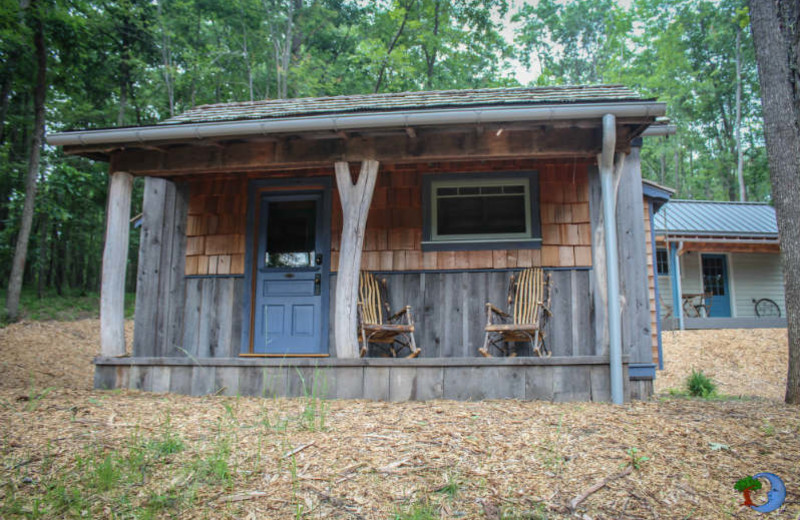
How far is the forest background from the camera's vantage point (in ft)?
36.9

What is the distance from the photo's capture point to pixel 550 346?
5113 mm

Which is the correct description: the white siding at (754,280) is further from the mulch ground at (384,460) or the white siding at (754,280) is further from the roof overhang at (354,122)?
the roof overhang at (354,122)

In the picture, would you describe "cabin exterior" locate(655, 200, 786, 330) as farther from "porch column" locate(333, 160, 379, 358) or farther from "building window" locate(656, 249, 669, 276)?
"porch column" locate(333, 160, 379, 358)

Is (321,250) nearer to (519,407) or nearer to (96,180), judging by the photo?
(519,407)

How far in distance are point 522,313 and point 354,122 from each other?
7.68ft

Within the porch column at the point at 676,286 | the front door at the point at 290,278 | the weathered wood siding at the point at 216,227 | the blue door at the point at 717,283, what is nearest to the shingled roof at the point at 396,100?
the weathered wood siding at the point at 216,227

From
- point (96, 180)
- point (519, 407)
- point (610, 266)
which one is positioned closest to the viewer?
point (519, 407)

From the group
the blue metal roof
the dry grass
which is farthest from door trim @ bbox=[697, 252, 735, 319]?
the dry grass

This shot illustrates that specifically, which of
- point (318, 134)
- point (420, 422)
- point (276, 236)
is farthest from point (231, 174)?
point (420, 422)

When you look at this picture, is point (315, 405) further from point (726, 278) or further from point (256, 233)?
point (726, 278)

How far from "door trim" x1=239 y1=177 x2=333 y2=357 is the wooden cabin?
0.05 ft

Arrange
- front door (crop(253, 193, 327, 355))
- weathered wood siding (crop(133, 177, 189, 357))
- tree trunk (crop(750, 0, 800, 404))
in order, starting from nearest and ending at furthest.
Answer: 1. tree trunk (crop(750, 0, 800, 404))
2. weathered wood siding (crop(133, 177, 189, 357))
3. front door (crop(253, 193, 327, 355))

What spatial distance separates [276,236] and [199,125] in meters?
1.63

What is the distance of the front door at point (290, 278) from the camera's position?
5.46m
